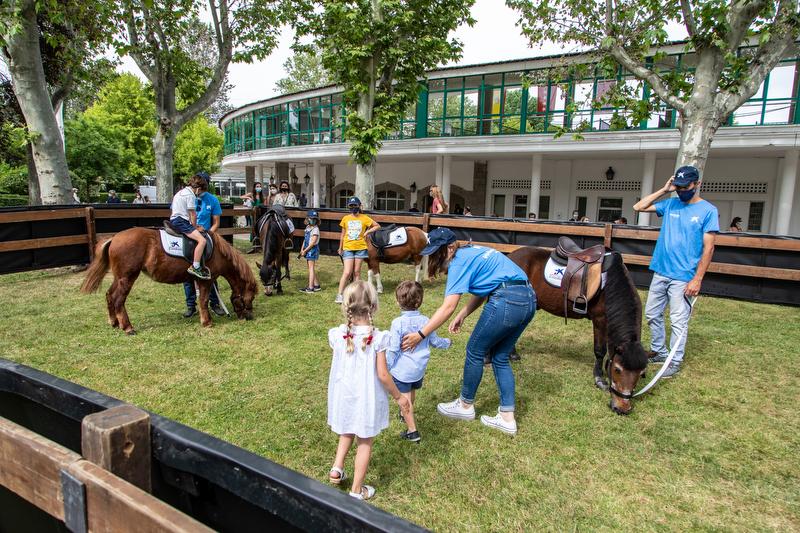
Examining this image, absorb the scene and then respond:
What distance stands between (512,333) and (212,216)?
5748 millimetres

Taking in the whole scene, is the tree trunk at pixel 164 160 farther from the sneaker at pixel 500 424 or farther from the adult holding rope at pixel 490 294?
the sneaker at pixel 500 424

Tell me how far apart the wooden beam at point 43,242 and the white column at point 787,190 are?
2003 centimetres

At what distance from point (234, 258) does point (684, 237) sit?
586 cm

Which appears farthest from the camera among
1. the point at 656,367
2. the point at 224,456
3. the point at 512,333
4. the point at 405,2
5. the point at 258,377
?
the point at 405,2

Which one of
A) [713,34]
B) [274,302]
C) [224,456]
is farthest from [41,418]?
[713,34]

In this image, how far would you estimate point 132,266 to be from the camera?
243 inches

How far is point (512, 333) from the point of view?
3727 mm

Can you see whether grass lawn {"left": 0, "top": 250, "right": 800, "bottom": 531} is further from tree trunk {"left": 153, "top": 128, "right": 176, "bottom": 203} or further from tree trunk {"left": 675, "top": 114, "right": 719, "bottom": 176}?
tree trunk {"left": 153, "top": 128, "right": 176, "bottom": 203}

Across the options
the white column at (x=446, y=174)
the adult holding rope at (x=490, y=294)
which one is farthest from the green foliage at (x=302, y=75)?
the adult holding rope at (x=490, y=294)

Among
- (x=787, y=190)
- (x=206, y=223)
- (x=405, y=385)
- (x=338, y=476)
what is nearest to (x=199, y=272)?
(x=206, y=223)

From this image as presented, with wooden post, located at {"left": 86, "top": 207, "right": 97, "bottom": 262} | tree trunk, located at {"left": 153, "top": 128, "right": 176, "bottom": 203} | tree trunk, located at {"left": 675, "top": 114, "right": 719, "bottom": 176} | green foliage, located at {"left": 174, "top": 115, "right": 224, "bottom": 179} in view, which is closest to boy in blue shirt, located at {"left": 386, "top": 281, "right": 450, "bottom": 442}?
tree trunk, located at {"left": 675, "top": 114, "right": 719, "bottom": 176}

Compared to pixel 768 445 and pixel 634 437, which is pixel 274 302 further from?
pixel 768 445

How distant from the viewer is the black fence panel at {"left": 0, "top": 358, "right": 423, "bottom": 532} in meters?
1.23

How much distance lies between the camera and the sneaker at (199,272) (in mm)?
6359
